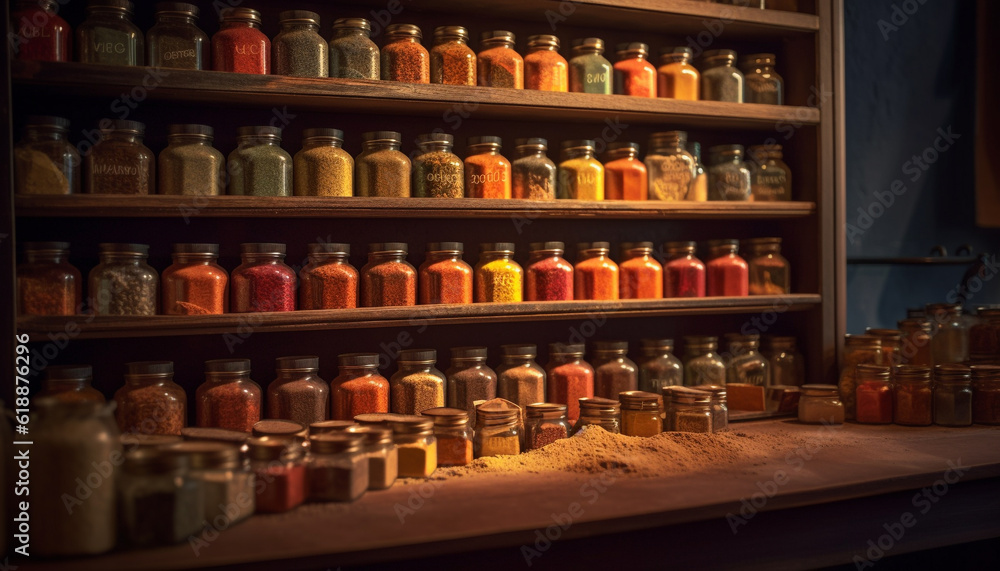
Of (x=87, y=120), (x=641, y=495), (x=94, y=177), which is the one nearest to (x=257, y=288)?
(x=94, y=177)

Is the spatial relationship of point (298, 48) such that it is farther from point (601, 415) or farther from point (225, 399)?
point (601, 415)

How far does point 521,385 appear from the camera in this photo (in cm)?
210

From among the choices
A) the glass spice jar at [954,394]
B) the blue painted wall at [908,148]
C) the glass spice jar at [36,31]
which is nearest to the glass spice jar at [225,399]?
the glass spice jar at [36,31]

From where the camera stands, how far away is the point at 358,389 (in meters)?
1.94

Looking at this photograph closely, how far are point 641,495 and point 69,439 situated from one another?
102 cm

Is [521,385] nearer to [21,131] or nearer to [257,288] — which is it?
[257,288]

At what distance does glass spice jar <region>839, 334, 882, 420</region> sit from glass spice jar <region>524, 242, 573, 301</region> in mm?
884

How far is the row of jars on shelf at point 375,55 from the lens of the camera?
1.74m

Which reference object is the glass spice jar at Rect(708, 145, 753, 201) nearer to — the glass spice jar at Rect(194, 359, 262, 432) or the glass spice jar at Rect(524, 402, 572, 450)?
the glass spice jar at Rect(524, 402, 572, 450)

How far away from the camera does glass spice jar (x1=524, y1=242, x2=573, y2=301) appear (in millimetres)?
2117

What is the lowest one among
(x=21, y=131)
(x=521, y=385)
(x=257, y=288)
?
(x=521, y=385)

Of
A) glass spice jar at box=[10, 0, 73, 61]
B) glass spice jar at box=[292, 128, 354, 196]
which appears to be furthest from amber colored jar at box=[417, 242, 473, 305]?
glass spice jar at box=[10, 0, 73, 61]

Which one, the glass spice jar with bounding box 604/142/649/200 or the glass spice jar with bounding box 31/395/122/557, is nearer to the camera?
the glass spice jar with bounding box 31/395/122/557

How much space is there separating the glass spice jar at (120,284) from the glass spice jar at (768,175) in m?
1.74
